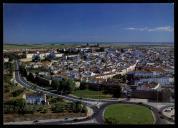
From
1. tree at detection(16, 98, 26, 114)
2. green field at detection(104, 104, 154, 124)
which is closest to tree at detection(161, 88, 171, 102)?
green field at detection(104, 104, 154, 124)

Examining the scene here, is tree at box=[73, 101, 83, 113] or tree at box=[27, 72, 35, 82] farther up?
tree at box=[27, 72, 35, 82]

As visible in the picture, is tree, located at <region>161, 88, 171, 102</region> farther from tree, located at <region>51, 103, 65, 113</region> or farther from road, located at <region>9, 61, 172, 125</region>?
tree, located at <region>51, 103, 65, 113</region>

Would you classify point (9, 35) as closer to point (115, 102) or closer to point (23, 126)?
point (23, 126)

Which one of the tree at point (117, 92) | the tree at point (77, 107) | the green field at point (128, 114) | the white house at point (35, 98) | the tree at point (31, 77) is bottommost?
the green field at point (128, 114)

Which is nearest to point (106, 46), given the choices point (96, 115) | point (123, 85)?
point (123, 85)

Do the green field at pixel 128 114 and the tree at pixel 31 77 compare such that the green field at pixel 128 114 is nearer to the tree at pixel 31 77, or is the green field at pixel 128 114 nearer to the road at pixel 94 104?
the road at pixel 94 104

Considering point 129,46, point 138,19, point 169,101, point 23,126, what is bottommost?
point 23,126

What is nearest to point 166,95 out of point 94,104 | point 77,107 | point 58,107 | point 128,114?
point 128,114

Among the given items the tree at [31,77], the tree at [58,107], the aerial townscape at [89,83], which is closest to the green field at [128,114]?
the aerial townscape at [89,83]
